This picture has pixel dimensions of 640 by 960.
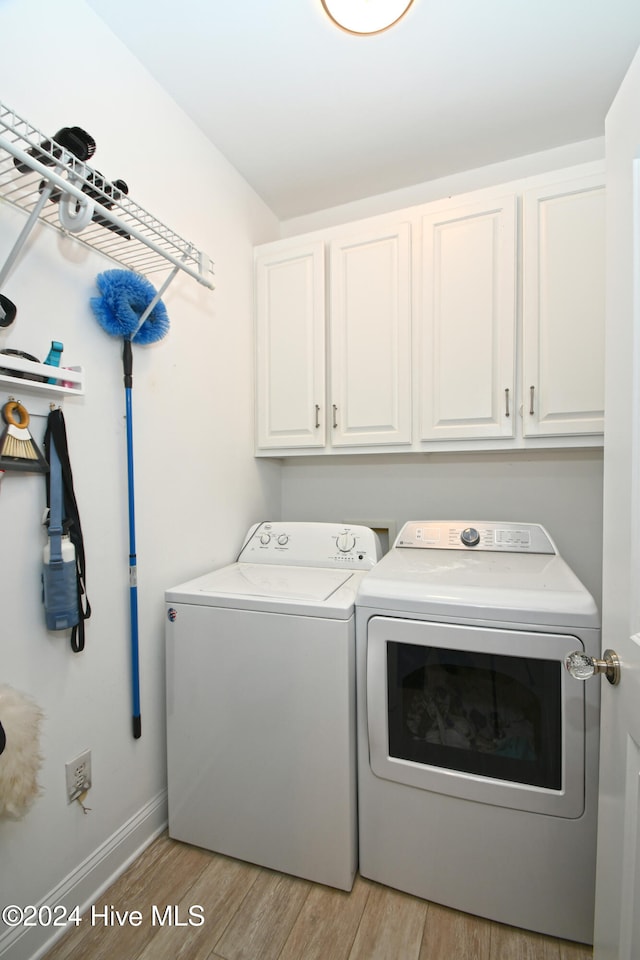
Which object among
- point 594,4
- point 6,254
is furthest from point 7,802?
point 594,4

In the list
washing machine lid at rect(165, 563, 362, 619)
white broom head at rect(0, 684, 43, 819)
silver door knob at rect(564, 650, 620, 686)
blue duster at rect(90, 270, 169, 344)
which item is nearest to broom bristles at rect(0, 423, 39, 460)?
blue duster at rect(90, 270, 169, 344)

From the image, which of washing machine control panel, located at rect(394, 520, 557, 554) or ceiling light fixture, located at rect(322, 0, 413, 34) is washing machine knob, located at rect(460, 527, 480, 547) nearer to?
washing machine control panel, located at rect(394, 520, 557, 554)

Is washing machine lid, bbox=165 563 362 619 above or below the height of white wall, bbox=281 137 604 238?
below

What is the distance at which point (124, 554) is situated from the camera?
53.2 inches

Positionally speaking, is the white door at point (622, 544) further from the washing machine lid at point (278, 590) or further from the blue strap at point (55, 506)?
the blue strap at point (55, 506)

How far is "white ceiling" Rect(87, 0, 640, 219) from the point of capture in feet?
4.16

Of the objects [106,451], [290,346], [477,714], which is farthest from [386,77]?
[477,714]

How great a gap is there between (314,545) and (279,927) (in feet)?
3.78

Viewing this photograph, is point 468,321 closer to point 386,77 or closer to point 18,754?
point 386,77

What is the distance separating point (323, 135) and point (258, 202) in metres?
0.51

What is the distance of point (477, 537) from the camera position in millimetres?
1725

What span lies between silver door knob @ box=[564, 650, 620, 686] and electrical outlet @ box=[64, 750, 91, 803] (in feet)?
4.27

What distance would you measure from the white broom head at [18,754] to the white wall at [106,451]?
12cm

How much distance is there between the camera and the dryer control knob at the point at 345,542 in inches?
68.8
